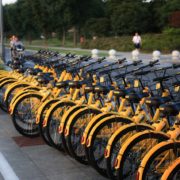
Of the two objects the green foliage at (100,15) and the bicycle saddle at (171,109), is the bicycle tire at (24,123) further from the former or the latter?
the green foliage at (100,15)

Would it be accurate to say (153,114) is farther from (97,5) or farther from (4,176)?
(97,5)

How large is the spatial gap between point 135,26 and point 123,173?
37642 mm

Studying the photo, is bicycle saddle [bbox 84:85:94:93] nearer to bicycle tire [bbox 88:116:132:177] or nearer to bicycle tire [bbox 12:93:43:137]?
bicycle tire [bbox 88:116:132:177]

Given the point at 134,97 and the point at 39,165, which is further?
the point at 39,165

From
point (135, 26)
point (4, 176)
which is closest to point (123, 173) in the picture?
point (4, 176)

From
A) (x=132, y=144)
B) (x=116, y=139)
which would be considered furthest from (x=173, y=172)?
(x=116, y=139)

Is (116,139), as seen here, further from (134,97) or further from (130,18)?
(130,18)

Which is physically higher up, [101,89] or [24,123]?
[101,89]

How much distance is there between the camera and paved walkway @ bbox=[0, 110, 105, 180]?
5.07 meters

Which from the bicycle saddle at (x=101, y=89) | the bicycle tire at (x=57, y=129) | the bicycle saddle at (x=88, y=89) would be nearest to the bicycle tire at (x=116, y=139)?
the bicycle saddle at (x=101, y=89)

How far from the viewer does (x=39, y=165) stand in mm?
5496

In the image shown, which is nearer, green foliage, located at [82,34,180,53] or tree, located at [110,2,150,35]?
green foliage, located at [82,34,180,53]

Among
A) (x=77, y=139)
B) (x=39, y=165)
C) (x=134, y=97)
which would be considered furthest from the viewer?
(x=39, y=165)

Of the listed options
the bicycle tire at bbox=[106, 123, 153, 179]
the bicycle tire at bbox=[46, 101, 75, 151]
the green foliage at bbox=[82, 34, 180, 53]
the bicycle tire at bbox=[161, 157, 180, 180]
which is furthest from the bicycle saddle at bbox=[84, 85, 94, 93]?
the green foliage at bbox=[82, 34, 180, 53]
